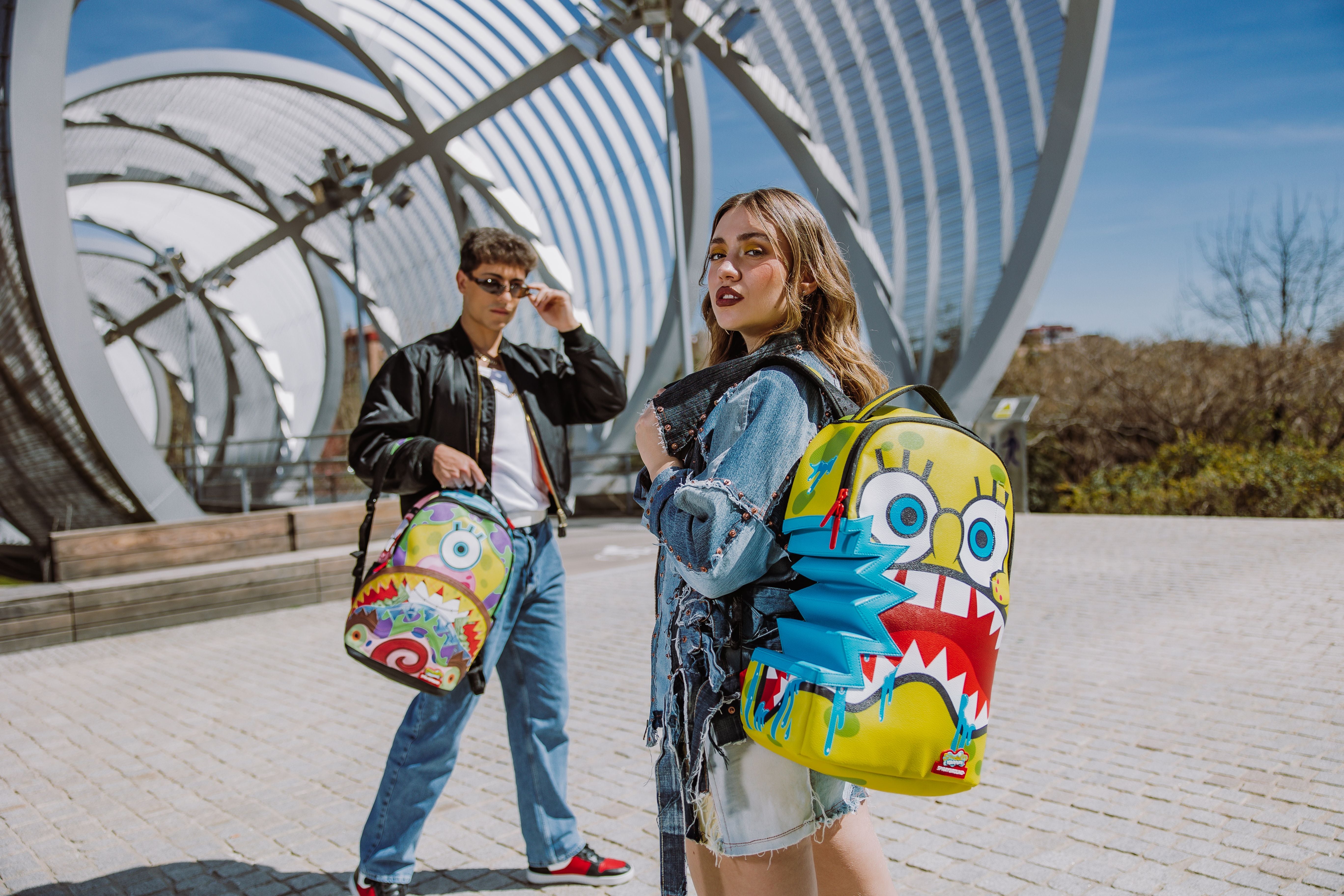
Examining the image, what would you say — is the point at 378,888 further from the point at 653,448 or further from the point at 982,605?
the point at 982,605

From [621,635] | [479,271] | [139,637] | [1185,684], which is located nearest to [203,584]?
[139,637]

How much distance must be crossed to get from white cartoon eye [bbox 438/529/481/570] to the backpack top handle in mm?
1379

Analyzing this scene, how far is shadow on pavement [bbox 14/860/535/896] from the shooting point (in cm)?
310

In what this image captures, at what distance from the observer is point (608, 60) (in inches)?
835

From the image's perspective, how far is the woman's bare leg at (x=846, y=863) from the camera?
189cm

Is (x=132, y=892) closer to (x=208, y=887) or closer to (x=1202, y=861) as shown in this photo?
(x=208, y=887)

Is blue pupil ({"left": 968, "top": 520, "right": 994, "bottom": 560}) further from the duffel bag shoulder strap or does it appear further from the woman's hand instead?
the duffel bag shoulder strap

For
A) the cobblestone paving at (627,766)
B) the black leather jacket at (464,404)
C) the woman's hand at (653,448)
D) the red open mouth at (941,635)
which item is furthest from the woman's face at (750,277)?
the cobblestone paving at (627,766)

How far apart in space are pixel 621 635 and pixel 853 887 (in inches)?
211

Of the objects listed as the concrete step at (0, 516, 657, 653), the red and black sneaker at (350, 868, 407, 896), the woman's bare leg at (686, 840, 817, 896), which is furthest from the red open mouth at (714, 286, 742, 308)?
the concrete step at (0, 516, 657, 653)

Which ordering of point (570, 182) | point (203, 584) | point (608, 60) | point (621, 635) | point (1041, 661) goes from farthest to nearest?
point (570, 182)
point (608, 60)
point (203, 584)
point (621, 635)
point (1041, 661)

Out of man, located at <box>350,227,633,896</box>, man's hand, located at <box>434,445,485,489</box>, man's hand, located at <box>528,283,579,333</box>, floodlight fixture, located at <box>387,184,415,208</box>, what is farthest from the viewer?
floodlight fixture, located at <box>387,184,415,208</box>

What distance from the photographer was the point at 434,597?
266 cm

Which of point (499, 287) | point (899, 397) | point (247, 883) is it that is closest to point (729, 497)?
point (899, 397)
